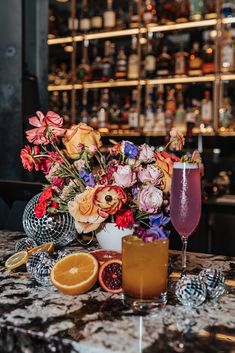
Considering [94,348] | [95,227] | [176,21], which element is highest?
[176,21]

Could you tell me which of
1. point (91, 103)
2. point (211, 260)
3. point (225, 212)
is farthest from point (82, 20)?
point (211, 260)

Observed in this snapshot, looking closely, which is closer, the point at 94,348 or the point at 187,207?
the point at 94,348

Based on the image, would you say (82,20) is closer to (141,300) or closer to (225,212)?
(225,212)

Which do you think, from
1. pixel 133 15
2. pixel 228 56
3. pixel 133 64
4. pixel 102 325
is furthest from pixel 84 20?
pixel 102 325

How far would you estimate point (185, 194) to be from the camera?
1003 millimetres

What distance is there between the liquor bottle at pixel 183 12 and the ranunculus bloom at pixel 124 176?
297cm

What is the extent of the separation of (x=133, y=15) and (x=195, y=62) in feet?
2.22

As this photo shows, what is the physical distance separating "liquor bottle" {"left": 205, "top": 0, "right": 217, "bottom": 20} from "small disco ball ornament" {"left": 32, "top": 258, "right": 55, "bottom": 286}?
3026mm

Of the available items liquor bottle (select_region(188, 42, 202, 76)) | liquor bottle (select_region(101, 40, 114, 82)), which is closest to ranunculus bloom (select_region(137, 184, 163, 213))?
liquor bottle (select_region(188, 42, 202, 76))

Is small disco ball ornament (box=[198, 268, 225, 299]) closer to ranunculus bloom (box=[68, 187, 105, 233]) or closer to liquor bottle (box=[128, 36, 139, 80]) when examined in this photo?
ranunculus bloom (box=[68, 187, 105, 233])

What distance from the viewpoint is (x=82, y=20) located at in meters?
4.26

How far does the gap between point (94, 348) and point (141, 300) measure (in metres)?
0.19

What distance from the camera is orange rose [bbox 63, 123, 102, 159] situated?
118cm

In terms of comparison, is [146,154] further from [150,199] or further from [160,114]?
[160,114]
